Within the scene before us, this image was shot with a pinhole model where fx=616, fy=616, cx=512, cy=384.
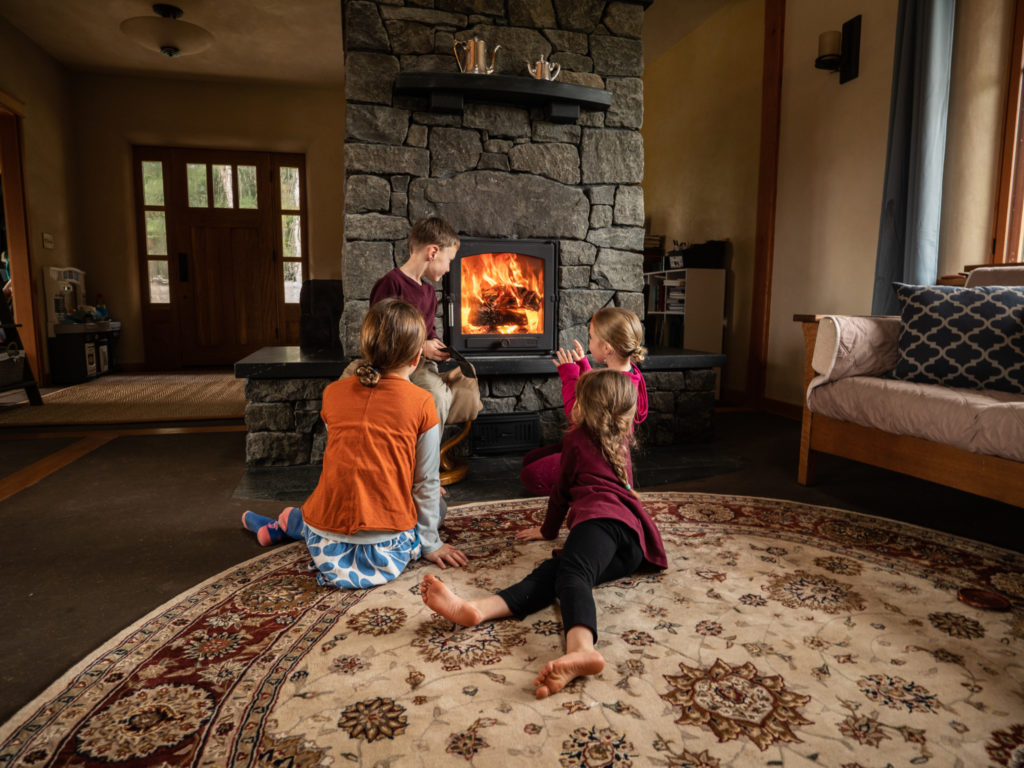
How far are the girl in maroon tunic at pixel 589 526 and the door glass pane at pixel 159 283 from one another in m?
6.13

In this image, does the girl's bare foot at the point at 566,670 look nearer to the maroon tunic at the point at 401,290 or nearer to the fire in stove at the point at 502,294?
the maroon tunic at the point at 401,290

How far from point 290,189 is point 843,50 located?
5201 mm

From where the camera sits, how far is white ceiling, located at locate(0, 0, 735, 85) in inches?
180

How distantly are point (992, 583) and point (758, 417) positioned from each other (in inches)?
95.8

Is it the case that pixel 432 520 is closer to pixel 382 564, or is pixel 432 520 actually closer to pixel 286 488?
pixel 382 564

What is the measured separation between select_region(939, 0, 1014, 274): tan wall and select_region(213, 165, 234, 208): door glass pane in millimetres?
6151

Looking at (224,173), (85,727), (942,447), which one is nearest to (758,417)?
(942,447)

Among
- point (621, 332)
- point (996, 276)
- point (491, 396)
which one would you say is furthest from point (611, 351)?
point (996, 276)

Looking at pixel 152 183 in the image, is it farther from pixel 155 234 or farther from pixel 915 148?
pixel 915 148

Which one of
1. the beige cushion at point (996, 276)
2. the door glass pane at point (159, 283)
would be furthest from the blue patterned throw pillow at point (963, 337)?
the door glass pane at point (159, 283)

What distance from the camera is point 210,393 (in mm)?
4766

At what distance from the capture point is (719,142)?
475 cm

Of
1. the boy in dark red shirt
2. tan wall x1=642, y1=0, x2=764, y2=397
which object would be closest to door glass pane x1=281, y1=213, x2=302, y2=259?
tan wall x1=642, y1=0, x2=764, y2=397

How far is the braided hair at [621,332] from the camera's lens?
193 cm
